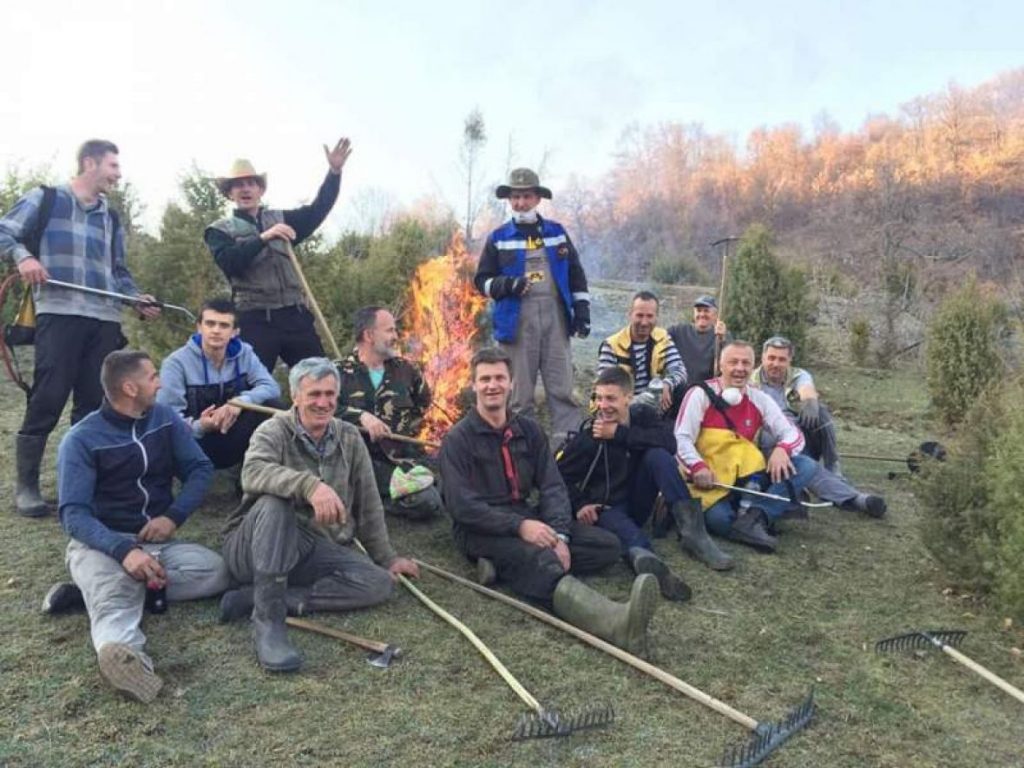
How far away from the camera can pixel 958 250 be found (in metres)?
23.4

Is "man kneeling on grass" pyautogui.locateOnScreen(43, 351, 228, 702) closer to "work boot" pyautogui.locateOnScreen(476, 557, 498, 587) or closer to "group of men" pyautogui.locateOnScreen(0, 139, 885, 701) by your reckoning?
"group of men" pyautogui.locateOnScreen(0, 139, 885, 701)

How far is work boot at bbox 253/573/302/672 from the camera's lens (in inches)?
128

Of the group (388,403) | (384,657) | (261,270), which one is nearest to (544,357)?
(388,403)

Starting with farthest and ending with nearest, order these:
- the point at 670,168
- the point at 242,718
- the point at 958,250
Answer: the point at 670,168 → the point at 958,250 → the point at 242,718

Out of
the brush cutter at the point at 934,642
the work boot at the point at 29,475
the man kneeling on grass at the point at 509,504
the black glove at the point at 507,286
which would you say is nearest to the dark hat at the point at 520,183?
the black glove at the point at 507,286

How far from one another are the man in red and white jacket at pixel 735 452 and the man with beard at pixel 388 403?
172 cm

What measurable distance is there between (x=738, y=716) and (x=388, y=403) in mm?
3087

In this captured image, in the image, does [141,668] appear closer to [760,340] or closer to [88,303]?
[88,303]

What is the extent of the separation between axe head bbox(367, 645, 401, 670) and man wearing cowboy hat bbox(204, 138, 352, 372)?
2720 mm

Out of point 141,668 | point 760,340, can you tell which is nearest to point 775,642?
point 141,668

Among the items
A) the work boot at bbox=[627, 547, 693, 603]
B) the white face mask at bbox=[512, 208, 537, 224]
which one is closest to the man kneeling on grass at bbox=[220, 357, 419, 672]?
the work boot at bbox=[627, 547, 693, 603]

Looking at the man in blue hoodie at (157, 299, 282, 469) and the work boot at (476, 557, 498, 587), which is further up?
the man in blue hoodie at (157, 299, 282, 469)

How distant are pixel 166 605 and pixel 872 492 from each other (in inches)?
211

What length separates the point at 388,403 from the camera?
5.35 meters
